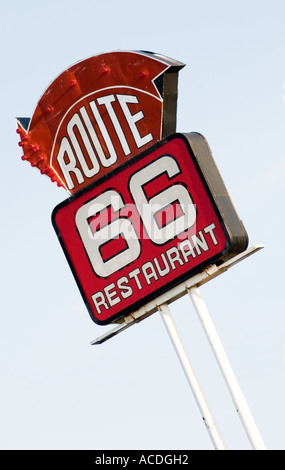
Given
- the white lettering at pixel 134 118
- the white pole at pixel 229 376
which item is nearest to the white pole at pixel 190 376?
the white pole at pixel 229 376

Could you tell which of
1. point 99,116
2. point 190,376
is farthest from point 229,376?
point 99,116

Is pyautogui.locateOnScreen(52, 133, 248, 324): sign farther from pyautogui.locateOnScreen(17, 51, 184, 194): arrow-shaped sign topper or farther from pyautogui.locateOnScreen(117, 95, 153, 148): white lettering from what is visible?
pyautogui.locateOnScreen(17, 51, 184, 194): arrow-shaped sign topper

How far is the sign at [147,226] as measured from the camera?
1416 inches

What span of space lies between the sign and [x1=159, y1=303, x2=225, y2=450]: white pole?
59 centimetres

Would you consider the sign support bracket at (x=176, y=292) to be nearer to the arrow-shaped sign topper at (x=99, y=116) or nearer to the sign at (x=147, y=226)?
the sign at (x=147, y=226)

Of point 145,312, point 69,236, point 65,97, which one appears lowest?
point 145,312

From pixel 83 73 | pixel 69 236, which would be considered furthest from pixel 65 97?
pixel 69 236

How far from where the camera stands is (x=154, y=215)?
36.6 metres

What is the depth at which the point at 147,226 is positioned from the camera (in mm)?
36719

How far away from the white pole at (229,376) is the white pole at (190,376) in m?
0.82

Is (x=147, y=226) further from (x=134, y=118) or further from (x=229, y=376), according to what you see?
(x=229, y=376)

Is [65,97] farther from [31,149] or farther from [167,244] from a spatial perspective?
[167,244]

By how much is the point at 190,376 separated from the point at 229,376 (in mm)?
1136

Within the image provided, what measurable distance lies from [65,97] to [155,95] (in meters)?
2.44
